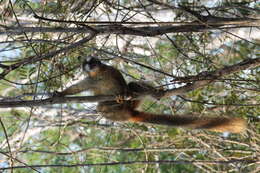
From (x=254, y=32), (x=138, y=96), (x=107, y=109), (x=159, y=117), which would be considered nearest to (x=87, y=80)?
(x=107, y=109)

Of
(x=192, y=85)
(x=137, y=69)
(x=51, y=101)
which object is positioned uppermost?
(x=137, y=69)

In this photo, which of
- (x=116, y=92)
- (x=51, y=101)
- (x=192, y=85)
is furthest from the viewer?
(x=116, y=92)

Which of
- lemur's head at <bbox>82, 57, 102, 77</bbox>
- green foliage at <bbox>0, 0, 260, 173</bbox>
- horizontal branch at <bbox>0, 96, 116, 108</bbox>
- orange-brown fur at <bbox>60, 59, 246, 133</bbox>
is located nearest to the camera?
horizontal branch at <bbox>0, 96, 116, 108</bbox>

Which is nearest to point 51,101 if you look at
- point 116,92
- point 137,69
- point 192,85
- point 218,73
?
point 192,85

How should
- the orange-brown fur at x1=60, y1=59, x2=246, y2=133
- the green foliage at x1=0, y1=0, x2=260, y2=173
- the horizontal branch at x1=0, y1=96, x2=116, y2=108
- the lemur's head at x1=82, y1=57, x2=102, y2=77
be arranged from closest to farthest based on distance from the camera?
the horizontal branch at x1=0, y1=96, x2=116, y2=108 → the green foliage at x1=0, y1=0, x2=260, y2=173 → the orange-brown fur at x1=60, y1=59, x2=246, y2=133 → the lemur's head at x1=82, y1=57, x2=102, y2=77

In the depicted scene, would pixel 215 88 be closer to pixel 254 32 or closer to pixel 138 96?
pixel 254 32

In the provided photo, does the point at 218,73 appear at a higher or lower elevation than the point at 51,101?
higher

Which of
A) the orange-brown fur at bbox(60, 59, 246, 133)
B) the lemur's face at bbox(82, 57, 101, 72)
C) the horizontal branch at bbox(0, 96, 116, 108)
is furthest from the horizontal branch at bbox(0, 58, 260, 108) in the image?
the lemur's face at bbox(82, 57, 101, 72)

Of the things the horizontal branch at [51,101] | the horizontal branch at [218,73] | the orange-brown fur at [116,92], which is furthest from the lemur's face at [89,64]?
the horizontal branch at [218,73]

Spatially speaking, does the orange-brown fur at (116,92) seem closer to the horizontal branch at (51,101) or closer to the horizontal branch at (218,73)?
the horizontal branch at (218,73)

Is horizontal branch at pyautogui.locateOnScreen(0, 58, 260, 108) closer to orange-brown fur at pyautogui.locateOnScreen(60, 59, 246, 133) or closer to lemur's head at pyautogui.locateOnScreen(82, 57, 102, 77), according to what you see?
orange-brown fur at pyautogui.locateOnScreen(60, 59, 246, 133)

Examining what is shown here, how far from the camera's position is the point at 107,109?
176 inches

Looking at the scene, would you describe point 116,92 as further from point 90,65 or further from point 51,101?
point 51,101

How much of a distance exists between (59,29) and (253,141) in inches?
126
